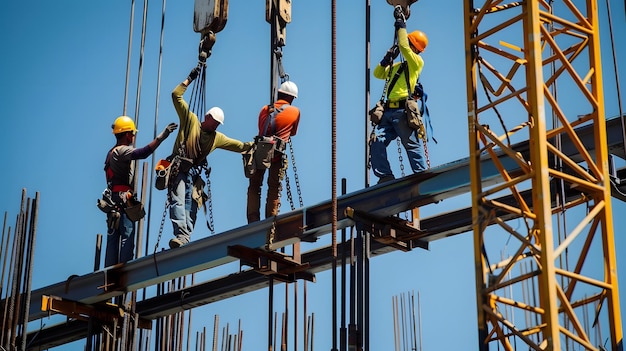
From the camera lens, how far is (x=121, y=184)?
21938 millimetres

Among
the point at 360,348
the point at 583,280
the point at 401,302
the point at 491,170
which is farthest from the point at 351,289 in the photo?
the point at 401,302

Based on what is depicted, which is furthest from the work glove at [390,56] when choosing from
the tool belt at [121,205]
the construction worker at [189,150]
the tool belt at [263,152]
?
the tool belt at [121,205]

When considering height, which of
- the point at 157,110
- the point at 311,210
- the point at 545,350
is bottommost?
the point at 545,350

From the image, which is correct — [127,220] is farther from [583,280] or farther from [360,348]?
[583,280]

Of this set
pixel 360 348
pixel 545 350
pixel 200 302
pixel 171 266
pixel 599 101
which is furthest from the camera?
pixel 200 302

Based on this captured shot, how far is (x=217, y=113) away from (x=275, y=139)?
127 centimetres

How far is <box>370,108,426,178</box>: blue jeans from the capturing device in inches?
763

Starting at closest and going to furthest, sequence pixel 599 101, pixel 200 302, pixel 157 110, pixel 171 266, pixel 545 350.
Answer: pixel 545 350 → pixel 599 101 → pixel 171 266 → pixel 200 302 → pixel 157 110

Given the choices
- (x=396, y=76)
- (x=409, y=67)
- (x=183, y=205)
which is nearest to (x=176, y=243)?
(x=183, y=205)

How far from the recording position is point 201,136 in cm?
2130

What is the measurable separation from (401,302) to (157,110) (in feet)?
18.5

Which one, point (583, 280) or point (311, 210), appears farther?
point (311, 210)

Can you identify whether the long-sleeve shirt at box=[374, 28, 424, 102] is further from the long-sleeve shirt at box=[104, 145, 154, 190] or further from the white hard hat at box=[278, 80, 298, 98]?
the long-sleeve shirt at box=[104, 145, 154, 190]

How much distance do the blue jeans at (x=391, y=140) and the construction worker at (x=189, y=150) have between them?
2.37 meters
